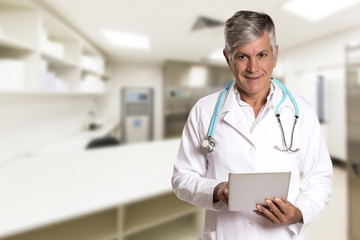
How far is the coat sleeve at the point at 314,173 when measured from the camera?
0.69 ft

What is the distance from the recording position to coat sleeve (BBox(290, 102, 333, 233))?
0.21 meters

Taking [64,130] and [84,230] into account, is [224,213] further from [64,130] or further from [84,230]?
[64,130]

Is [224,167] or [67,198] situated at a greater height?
[224,167]

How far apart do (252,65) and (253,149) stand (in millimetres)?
108

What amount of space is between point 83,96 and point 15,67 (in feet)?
6.05

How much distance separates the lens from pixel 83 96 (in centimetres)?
287

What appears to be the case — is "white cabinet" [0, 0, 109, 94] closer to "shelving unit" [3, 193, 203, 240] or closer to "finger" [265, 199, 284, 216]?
"shelving unit" [3, 193, 203, 240]

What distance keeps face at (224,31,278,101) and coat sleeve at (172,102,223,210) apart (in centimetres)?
8

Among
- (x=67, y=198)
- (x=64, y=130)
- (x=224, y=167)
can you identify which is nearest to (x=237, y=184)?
(x=224, y=167)

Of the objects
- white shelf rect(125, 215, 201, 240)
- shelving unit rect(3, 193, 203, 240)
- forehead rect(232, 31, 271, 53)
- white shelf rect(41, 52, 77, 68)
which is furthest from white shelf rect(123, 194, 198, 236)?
white shelf rect(41, 52, 77, 68)

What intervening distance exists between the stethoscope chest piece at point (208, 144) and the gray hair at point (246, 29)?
103 millimetres

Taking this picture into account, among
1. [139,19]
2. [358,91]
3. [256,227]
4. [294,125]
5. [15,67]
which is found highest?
[139,19]

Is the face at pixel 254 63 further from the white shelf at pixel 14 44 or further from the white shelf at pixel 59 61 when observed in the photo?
the white shelf at pixel 59 61

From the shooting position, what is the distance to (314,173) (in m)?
0.22
